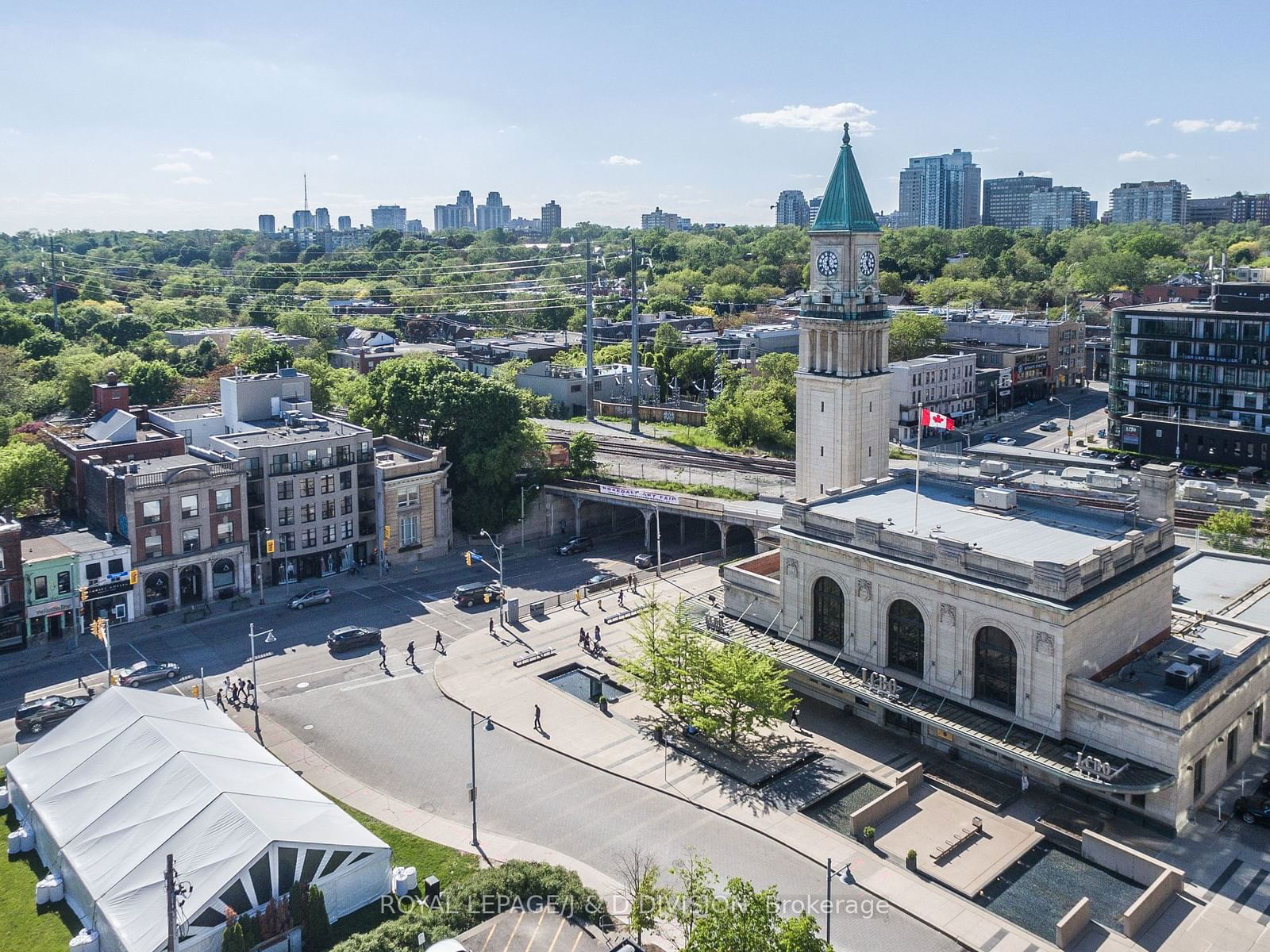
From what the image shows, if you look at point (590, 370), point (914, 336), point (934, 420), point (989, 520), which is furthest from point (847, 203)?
point (914, 336)

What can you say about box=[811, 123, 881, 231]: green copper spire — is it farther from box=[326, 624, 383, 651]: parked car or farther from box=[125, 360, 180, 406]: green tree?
box=[125, 360, 180, 406]: green tree

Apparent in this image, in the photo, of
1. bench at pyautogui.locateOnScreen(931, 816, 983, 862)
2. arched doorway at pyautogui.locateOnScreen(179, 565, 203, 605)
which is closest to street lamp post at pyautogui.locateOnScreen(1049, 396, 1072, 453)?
bench at pyautogui.locateOnScreen(931, 816, 983, 862)

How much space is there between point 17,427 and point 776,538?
3311 inches

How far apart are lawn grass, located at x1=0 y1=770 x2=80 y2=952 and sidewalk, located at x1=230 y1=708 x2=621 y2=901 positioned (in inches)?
467

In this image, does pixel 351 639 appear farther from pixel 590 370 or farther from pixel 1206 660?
pixel 590 370

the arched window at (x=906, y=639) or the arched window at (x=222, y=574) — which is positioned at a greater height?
the arched window at (x=906, y=639)

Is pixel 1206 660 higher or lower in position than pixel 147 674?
higher

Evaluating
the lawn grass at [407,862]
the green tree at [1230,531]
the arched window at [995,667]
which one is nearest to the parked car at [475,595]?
the lawn grass at [407,862]

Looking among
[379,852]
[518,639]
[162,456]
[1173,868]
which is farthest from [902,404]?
[379,852]

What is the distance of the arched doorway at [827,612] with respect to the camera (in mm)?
57000

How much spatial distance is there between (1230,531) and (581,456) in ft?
170

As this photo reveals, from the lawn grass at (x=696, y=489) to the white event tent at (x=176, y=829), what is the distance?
5228 cm

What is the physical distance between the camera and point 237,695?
5991 centimetres

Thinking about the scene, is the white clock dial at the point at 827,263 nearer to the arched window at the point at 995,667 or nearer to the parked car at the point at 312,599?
the arched window at the point at 995,667
